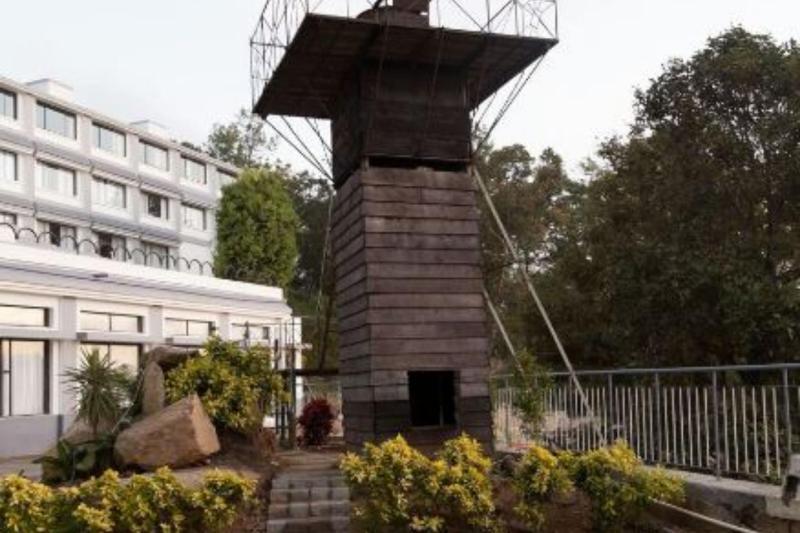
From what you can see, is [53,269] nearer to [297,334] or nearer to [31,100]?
[297,334]

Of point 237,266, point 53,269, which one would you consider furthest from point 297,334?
point 53,269

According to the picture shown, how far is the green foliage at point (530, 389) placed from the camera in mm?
13406

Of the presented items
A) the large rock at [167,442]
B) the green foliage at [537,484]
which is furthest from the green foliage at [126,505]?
the green foliage at [537,484]

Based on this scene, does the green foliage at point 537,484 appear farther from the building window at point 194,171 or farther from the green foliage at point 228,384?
the building window at point 194,171

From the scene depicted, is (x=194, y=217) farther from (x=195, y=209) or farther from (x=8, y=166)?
(x=8, y=166)

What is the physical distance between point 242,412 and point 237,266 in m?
32.0

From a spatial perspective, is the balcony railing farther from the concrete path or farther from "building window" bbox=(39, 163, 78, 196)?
the concrete path

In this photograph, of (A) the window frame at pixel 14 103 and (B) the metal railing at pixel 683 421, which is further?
(A) the window frame at pixel 14 103

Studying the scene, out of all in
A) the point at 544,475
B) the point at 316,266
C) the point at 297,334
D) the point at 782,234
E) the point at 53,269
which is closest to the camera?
the point at 544,475

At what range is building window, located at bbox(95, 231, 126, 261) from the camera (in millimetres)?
42938

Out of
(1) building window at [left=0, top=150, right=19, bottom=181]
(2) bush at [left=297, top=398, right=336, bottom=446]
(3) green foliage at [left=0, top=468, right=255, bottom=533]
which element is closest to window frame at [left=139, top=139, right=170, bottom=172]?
(1) building window at [left=0, top=150, right=19, bottom=181]

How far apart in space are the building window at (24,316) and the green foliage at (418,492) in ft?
59.0

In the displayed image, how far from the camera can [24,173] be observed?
38.9 m

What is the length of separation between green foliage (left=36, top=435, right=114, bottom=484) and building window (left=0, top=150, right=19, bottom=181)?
28.1 m
